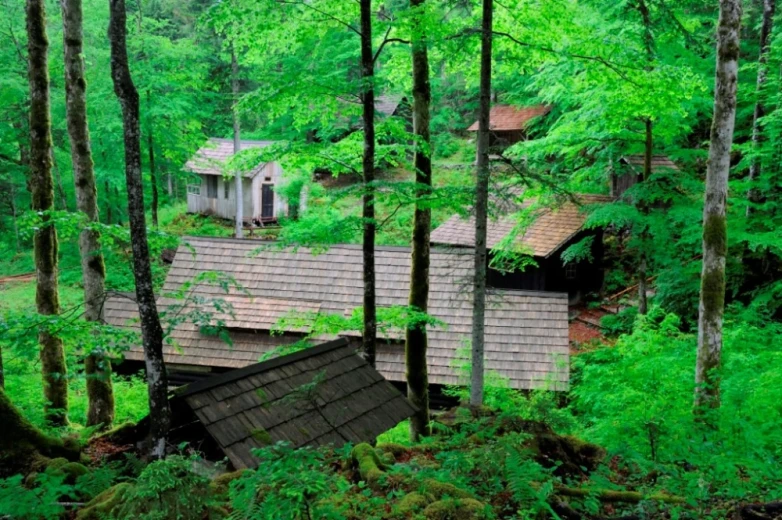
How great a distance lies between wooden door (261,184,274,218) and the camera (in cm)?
2933

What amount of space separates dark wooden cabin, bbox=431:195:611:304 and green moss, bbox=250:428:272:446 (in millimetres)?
13778

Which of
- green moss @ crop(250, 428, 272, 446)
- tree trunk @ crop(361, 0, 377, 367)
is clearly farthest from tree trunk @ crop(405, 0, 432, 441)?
green moss @ crop(250, 428, 272, 446)

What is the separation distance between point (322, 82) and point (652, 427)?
20.8ft

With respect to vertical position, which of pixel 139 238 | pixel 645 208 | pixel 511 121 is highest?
pixel 511 121

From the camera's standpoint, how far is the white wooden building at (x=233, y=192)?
93.6 feet

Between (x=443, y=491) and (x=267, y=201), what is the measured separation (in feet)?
85.4

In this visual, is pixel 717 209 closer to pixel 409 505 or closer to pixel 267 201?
pixel 409 505

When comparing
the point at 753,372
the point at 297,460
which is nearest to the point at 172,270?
the point at 297,460

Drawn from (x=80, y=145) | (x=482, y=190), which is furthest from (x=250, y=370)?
(x=80, y=145)

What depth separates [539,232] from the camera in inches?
800

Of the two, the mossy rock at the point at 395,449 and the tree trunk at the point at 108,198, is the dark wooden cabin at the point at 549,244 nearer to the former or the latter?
the mossy rock at the point at 395,449

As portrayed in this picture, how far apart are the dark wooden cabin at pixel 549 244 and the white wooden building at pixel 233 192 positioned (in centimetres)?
1133

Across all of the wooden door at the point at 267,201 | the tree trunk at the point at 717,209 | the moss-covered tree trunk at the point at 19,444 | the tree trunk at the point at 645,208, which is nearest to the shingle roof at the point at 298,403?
the moss-covered tree trunk at the point at 19,444

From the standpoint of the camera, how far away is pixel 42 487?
18.1ft
